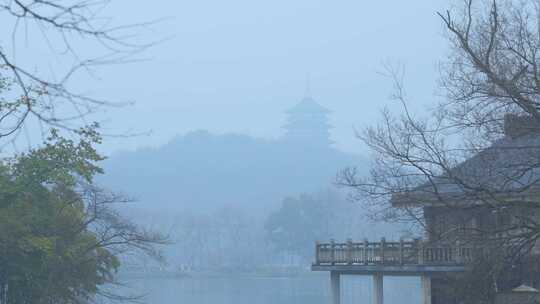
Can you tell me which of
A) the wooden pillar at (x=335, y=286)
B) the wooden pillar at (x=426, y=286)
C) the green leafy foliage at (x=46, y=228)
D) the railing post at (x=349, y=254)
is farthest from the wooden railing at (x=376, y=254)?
the green leafy foliage at (x=46, y=228)

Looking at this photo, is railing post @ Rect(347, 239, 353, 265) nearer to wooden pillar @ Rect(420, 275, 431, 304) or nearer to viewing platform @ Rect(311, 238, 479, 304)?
viewing platform @ Rect(311, 238, 479, 304)

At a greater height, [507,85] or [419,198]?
[507,85]

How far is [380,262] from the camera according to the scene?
97.3ft

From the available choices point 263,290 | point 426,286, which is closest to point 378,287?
point 426,286

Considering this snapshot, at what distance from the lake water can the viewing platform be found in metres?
30.5

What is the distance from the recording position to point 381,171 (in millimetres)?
11555

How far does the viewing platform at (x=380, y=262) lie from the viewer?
27.7 meters

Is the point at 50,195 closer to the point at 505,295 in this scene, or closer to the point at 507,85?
the point at 505,295

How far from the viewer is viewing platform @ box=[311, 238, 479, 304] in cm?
2766

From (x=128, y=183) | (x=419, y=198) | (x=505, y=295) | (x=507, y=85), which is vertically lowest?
(x=505, y=295)

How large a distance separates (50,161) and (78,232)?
1.93 metres

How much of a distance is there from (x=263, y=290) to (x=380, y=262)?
2380 inches

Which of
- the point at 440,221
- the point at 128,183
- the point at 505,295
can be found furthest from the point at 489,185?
the point at 128,183

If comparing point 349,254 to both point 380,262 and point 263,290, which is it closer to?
point 380,262
